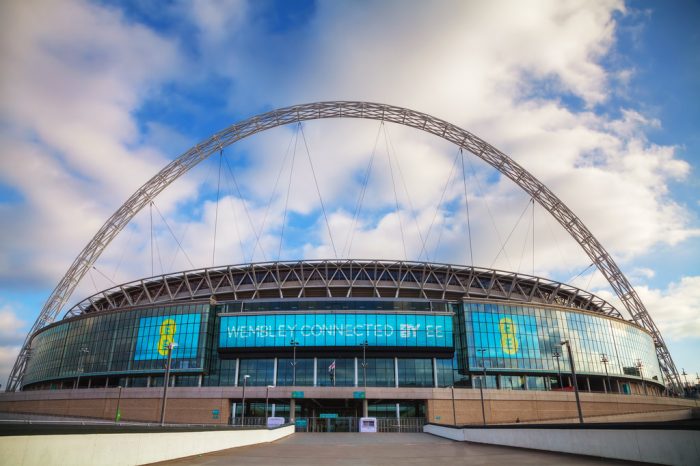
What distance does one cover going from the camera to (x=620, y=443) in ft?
43.3

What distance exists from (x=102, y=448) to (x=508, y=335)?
2889 inches

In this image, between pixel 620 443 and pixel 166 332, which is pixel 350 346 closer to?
pixel 166 332

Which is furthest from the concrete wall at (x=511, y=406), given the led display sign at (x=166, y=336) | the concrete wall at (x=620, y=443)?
the concrete wall at (x=620, y=443)

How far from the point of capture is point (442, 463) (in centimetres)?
1505

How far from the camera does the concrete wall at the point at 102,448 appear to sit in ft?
28.8

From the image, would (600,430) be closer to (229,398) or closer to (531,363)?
(229,398)

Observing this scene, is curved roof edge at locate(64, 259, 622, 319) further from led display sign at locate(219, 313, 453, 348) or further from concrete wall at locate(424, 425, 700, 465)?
concrete wall at locate(424, 425, 700, 465)

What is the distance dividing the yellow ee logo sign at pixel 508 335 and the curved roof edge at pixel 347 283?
38.2 ft

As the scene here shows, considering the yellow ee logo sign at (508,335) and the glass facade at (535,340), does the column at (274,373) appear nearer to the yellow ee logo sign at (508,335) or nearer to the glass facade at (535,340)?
the glass facade at (535,340)

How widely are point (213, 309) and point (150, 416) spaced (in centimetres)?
1943

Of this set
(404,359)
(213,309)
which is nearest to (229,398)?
(213,309)

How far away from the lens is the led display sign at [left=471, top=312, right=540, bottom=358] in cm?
7394

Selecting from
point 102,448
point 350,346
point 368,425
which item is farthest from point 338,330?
point 102,448

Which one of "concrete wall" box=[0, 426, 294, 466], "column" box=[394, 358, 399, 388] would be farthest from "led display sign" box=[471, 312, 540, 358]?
"concrete wall" box=[0, 426, 294, 466]
